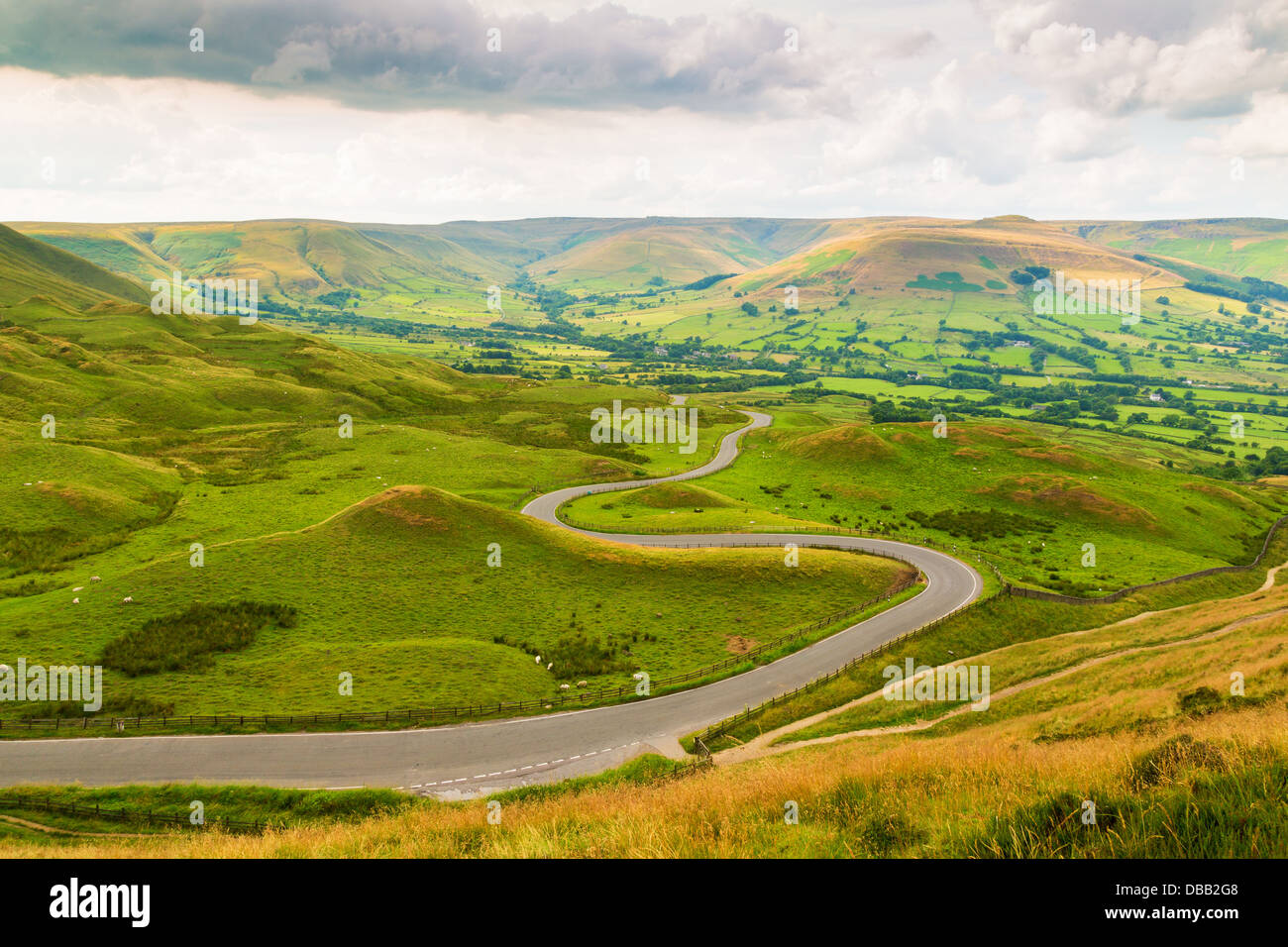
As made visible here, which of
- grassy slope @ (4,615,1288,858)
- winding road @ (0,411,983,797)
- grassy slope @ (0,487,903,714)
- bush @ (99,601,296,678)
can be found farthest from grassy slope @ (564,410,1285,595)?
grassy slope @ (4,615,1288,858)

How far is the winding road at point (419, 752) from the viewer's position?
33.9m

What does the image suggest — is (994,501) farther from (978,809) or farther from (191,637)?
(191,637)

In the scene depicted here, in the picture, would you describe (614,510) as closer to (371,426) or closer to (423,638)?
(423,638)

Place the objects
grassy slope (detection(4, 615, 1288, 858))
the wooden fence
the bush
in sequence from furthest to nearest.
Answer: the bush → the wooden fence → grassy slope (detection(4, 615, 1288, 858))

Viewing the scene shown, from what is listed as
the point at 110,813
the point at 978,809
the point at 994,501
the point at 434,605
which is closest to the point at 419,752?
the point at 110,813

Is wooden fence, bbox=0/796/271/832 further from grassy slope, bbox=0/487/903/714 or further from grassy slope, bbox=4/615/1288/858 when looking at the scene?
grassy slope, bbox=4/615/1288/858

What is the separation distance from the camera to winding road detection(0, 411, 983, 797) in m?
33.9

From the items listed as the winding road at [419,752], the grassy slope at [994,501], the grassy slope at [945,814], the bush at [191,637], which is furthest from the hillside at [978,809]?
the grassy slope at [994,501]

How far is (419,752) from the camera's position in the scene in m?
36.8

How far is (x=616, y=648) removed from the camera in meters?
51.1

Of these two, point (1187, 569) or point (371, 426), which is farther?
point (371, 426)

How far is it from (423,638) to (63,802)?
889 inches

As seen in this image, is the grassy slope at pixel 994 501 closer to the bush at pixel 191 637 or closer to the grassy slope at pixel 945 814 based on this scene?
the bush at pixel 191 637

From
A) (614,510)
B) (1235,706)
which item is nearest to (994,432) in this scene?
(614,510)
